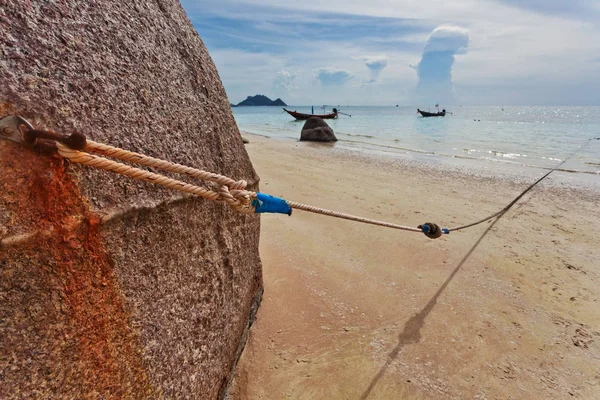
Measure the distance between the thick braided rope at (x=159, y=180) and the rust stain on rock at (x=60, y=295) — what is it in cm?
9

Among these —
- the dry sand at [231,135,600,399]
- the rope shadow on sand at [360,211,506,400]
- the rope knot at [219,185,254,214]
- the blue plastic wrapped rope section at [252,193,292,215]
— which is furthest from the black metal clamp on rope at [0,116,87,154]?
the rope shadow on sand at [360,211,506,400]

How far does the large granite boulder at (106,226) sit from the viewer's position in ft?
3.41

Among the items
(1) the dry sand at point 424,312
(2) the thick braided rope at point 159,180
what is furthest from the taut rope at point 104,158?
(1) the dry sand at point 424,312

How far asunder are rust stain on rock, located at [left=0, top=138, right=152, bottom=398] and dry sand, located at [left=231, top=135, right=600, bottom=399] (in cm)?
119

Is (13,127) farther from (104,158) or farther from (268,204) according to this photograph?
(268,204)

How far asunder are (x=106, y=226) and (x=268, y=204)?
75 cm

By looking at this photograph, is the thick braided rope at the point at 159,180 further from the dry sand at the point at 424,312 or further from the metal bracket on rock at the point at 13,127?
the dry sand at the point at 424,312

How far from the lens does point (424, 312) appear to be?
3145 millimetres

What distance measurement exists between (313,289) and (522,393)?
1842 mm

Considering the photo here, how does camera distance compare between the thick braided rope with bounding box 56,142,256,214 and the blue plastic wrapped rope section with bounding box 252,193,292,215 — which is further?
the blue plastic wrapped rope section with bounding box 252,193,292,215

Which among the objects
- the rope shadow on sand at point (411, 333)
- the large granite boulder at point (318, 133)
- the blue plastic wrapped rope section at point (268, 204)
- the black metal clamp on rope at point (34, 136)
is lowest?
the rope shadow on sand at point (411, 333)

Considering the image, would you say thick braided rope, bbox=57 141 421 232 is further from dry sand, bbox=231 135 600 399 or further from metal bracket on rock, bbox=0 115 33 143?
dry sand, bbox=231 135 600 399

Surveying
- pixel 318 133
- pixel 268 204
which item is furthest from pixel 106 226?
pixel 318 133

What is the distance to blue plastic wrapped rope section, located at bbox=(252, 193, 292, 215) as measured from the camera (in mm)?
1692
